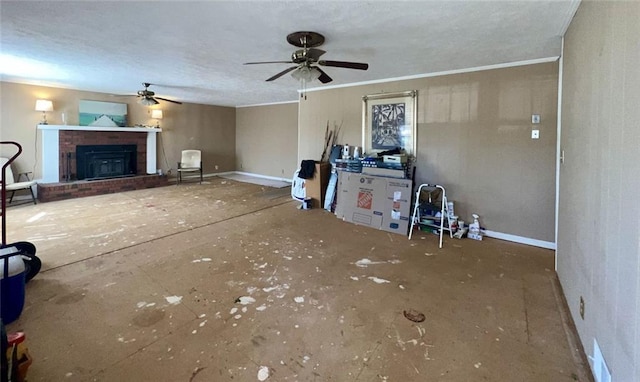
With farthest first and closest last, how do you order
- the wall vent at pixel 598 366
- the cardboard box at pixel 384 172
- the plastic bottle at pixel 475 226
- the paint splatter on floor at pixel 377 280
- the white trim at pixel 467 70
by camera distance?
the cardboard box at pixel 384 172 < the plastic bottle at pixel 475 226 < the white trim at pixel 467 70 < the paint splatter on floor at pixel 377 280 < the wall vent at pixel 598 366

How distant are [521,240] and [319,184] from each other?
3087 mm

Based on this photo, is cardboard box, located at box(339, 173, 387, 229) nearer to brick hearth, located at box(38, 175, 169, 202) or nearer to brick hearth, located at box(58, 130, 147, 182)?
brick hearth, located at box(38, 175, 169, 202)

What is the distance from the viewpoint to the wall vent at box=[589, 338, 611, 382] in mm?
1413

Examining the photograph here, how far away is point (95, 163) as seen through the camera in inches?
263

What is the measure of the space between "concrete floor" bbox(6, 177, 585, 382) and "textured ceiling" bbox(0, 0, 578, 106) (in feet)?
7.24

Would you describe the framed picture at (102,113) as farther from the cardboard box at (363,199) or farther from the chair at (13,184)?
the cardboard box at (363,199)

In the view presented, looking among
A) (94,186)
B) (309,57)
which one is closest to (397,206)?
(309,57)

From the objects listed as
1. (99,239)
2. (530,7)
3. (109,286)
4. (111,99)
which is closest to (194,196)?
(99,239)

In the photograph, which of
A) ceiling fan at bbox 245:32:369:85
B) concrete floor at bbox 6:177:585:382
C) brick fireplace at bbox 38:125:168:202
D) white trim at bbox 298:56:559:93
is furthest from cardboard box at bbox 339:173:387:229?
brick fireplace at bbox 38:125:168:202

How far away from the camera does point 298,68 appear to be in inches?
124

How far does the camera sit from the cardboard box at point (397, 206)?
405 centimetres

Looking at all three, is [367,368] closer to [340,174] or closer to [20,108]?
[340,174]

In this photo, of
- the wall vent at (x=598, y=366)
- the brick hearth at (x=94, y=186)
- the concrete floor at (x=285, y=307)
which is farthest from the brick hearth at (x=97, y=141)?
the wall vent at (x=598, y=366)

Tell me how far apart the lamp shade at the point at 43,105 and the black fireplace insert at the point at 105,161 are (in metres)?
0.93
